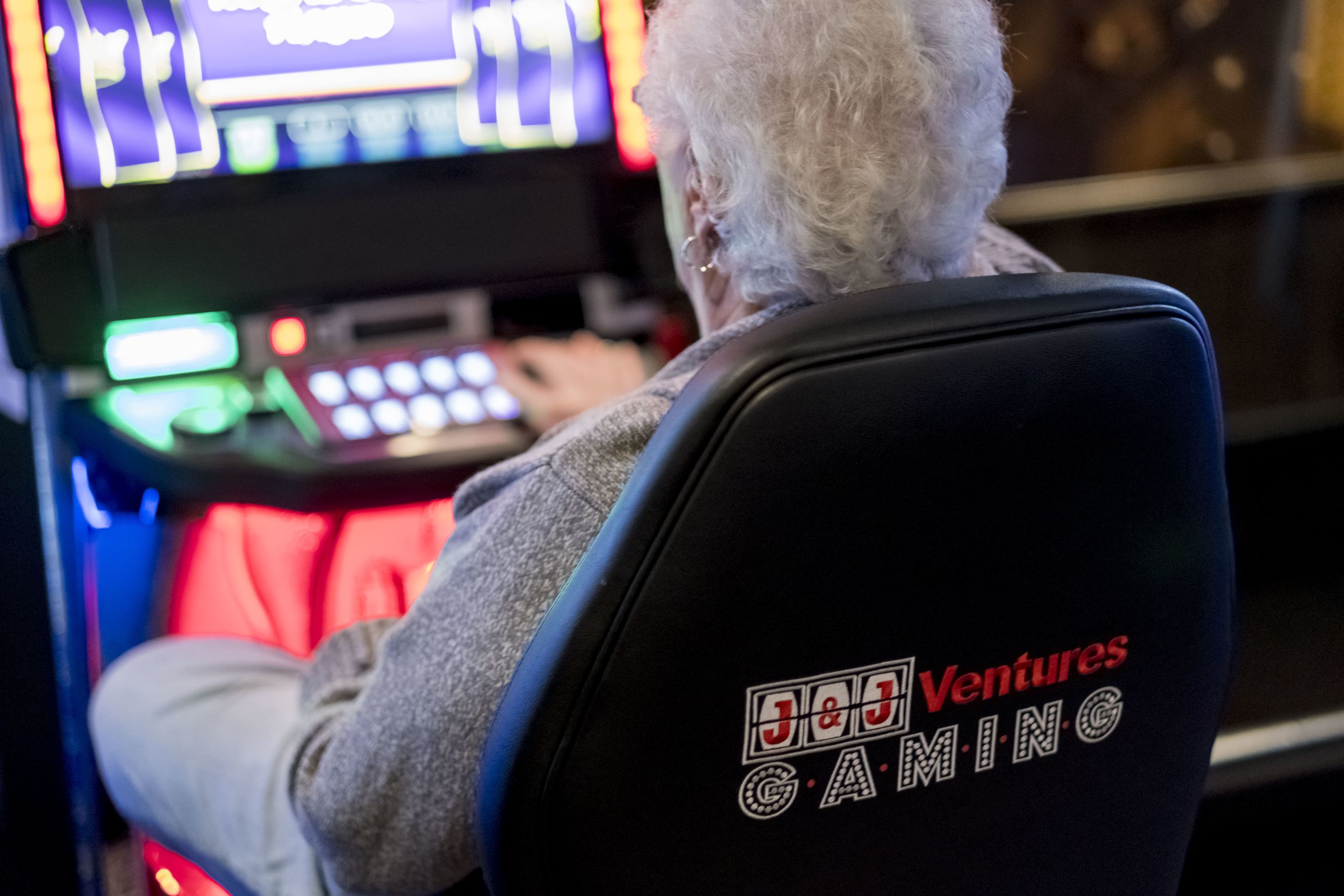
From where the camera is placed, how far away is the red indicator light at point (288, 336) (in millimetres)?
1555

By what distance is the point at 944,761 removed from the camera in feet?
2.46

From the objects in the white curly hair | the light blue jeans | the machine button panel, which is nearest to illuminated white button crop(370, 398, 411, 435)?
the machine button panel

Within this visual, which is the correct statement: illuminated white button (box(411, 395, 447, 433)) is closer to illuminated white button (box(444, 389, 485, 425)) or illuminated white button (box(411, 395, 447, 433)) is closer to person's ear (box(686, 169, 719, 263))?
illuminated white button (box(444, 389, 485, 425))

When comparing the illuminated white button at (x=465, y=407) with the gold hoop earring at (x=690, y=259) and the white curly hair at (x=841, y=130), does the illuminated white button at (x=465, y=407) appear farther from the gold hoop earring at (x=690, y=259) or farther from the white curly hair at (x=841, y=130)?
the white curly hair at (x=841, y=130)

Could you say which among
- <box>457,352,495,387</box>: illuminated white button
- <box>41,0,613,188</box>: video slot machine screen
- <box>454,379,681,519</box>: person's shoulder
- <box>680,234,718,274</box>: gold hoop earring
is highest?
<box>41,0,613,188</box>: video slot machine screen

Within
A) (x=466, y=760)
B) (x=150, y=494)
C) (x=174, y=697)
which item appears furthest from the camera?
(x=150, y=494)

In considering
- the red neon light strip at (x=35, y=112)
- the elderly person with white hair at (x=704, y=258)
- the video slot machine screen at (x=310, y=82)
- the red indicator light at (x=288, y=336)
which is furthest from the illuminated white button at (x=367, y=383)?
the elderly person with white hair at (x=704, y=258)

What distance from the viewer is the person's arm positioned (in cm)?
80

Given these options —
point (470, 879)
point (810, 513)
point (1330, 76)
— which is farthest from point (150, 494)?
point (1330, 76)

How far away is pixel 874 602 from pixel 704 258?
359mm

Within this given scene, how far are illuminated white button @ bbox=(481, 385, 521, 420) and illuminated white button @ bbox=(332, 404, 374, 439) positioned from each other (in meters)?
0.14

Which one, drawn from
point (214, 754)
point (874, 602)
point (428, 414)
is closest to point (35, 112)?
point (428, 414)

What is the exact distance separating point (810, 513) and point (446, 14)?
1.11m

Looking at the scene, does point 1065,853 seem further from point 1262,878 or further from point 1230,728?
point 1230,728
